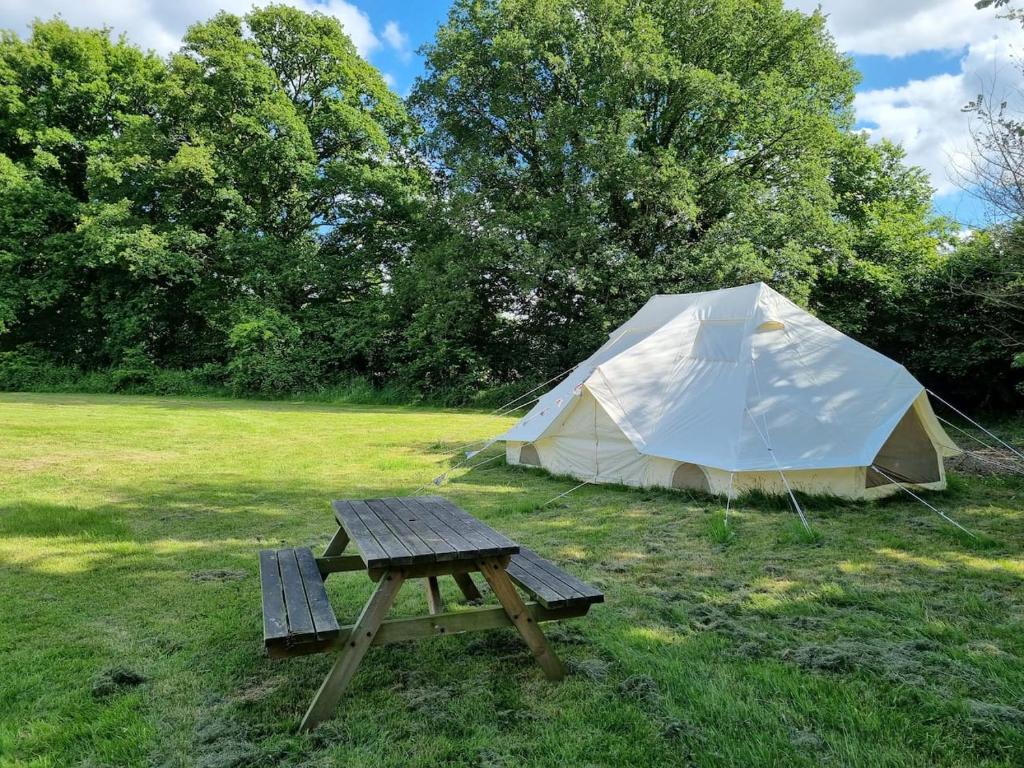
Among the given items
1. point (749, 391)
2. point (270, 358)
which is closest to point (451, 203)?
point (270, 358)

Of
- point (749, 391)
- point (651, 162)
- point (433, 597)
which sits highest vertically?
point (651, 162)

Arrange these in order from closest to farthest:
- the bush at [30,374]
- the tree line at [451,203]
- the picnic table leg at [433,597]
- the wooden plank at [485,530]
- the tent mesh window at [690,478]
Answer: the wooden plank at [485,530] → the picnic table leg at [433,597] → the tent mesh window at [690,478] → the tree line at [451,203] → the bush at [30,374]

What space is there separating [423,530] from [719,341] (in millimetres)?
5584

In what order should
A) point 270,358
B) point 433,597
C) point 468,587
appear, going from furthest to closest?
point 270,358 < point 468,587 < point 433,597

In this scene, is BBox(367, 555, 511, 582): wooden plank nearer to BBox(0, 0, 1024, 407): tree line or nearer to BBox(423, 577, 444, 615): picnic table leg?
BBox(423, 577, 444, 615): picnic table leg

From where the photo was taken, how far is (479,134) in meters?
19.1

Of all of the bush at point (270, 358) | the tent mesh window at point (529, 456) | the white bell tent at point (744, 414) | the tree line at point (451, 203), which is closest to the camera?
the white bell tent at point (744, 414)

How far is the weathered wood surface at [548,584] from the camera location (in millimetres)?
2783

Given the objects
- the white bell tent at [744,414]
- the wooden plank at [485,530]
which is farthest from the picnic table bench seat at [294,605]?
the white bell tent at [744,414]

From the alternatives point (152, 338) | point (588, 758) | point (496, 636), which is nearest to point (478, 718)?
point (588, 758)

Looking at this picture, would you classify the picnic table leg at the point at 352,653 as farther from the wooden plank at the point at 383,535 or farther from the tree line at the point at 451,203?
the tree line at the point at 451,203

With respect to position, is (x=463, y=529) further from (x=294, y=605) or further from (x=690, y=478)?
(x=690, y=478)

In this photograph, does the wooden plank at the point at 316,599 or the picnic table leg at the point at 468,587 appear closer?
the wooden plank at the point at 316,599

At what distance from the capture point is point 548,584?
2992mm
